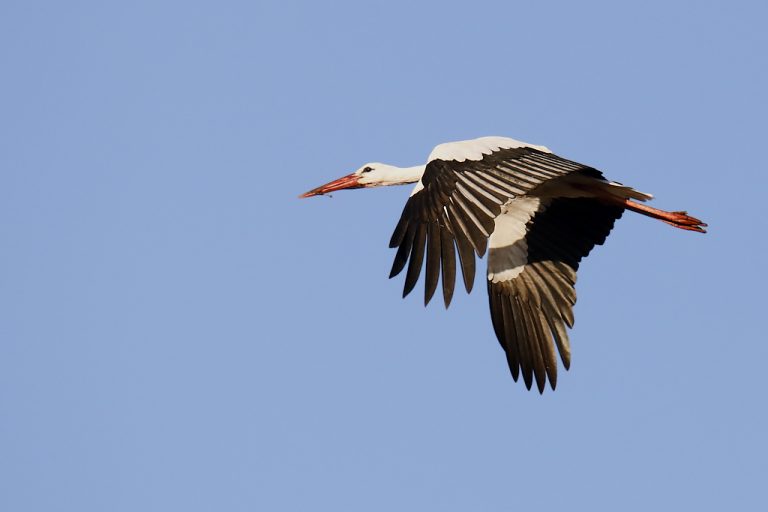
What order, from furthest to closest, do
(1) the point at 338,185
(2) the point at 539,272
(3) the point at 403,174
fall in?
(1) the point at 338,185 → (3) the point at 403,174 → (2) the point at 539,272

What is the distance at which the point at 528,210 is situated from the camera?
1138cm

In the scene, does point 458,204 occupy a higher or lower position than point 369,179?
lower

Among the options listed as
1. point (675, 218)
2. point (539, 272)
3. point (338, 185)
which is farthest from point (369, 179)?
point (675, 218)

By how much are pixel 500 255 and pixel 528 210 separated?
0.54 metres

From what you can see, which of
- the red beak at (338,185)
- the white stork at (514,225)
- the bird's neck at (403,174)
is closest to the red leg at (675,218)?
the white stork at (514,225)

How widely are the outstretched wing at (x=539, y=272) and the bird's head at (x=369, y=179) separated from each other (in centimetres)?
A: 105

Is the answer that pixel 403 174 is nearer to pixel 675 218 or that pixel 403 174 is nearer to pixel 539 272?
pixel 539 272

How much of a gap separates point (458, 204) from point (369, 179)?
3.13 meters

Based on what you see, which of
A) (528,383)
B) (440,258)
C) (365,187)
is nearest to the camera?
(440,258)

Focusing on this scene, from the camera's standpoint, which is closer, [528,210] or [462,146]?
[462,146]

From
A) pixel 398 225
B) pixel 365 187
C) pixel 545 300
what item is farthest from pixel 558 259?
pixel 398 225

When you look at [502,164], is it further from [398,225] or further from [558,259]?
[558,259]

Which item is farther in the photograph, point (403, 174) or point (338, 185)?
point (338, 185)

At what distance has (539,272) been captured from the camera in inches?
430
